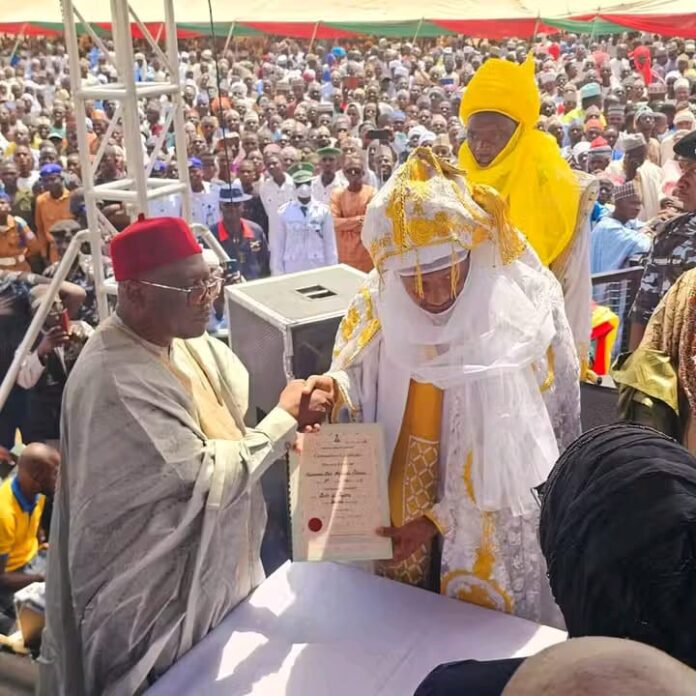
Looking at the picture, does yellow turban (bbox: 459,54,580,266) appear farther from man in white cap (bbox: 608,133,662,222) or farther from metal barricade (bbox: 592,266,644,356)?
man in white cap (bbox: 608,133,662,222)

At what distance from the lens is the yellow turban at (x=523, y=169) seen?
146 inches

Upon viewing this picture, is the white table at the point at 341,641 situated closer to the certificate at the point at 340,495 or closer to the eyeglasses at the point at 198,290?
the certificate at the point at 340,495

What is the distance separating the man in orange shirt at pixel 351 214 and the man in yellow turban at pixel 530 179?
3.27m

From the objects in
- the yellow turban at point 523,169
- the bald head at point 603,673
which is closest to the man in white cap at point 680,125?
the yellow turban at point 523,169

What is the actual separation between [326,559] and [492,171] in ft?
7.18

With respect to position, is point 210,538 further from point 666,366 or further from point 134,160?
point 134,160

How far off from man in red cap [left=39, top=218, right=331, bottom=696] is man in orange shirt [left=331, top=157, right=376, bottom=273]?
194 inches

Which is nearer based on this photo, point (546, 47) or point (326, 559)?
point (326, 559)

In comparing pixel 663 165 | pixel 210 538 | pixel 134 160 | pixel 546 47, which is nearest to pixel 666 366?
pixel 210 538

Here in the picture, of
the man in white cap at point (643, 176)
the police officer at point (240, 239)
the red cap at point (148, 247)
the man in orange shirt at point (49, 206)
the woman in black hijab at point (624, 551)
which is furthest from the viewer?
the man in orange shirt at point (49, 206)

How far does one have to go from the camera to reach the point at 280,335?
9.66 feet

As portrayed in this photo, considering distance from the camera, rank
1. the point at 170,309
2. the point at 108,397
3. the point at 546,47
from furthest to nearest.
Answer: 1. the point at 546,47
2. the point at 170,309
3. the point at 108,397

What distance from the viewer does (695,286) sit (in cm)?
234

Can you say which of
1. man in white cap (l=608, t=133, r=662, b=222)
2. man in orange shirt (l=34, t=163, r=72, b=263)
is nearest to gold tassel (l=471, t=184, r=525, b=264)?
man in white cap (l=608, t=133, r=662, b=222)
